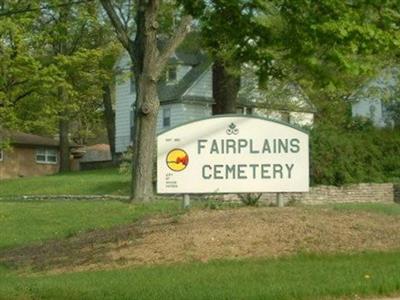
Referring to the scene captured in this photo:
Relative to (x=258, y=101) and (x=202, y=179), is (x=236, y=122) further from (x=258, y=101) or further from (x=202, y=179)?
(x=258, y=101)

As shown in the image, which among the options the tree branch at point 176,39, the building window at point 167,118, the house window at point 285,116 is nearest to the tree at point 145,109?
Result: the tree branch at point 176,39

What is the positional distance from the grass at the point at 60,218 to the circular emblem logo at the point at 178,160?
3.10 feet

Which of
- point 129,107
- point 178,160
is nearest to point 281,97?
point 129,107

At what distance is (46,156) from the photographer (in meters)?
63.0

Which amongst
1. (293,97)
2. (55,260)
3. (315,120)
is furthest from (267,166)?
(315,120)

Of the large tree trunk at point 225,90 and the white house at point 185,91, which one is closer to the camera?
the large tree trunk at point 225,90

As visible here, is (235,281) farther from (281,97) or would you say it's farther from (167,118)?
(167,118)

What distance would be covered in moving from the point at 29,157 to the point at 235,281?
5234cm

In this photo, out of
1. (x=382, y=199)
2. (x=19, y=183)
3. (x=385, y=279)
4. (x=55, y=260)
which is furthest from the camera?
→ (x=19, y=183)

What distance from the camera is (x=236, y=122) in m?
18.1

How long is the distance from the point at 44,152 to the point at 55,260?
163 feet

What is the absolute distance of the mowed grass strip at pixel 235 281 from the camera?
9.59 m

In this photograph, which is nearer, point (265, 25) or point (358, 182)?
point (265, 25)

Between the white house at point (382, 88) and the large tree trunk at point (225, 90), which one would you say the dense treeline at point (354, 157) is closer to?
the large tree trunk at point (225, 90)
